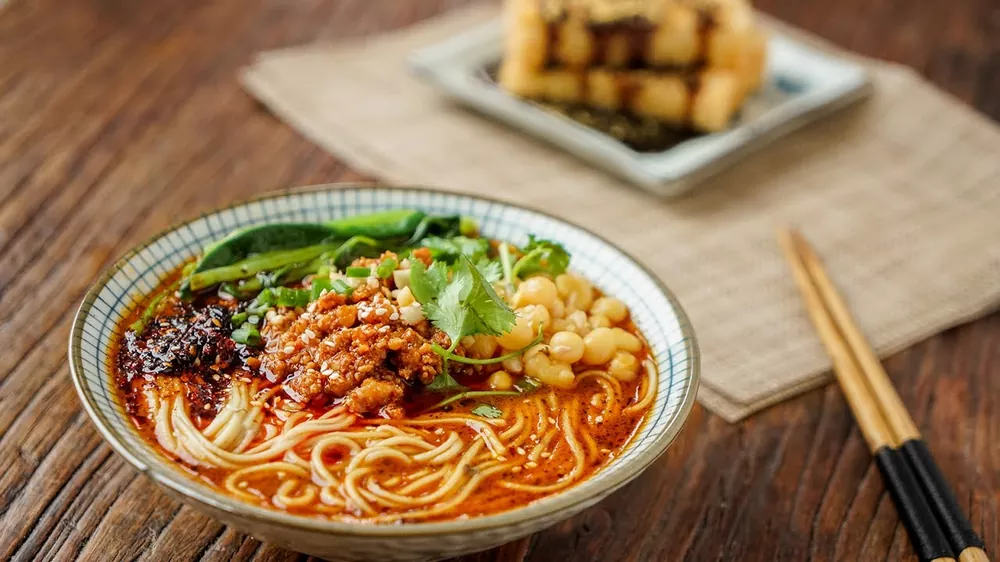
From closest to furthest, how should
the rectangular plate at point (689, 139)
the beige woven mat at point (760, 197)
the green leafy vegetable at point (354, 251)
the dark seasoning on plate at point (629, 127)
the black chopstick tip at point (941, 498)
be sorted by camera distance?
the black chopstick tip at point (941, 498) < the green leafy vegetable at point (354, 251) < the beige woven mat at point (760, 197) < the rectangular plate at point (689, 139) < the dark seasoning on plate at point (629, 127)

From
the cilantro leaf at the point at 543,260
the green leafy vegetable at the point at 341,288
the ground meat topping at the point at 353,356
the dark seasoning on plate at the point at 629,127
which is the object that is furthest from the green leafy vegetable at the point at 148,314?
the dark seasoning on plate at the point at 629,127

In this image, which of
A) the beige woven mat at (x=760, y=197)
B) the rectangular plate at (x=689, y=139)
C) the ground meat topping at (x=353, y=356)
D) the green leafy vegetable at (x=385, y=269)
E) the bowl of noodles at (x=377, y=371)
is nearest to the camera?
the bowl of noodles at (x=377, y=371)

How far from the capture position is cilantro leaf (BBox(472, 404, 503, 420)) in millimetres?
2420

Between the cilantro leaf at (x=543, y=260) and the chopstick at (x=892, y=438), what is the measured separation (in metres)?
1.01

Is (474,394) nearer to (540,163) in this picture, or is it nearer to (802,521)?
(802,521)

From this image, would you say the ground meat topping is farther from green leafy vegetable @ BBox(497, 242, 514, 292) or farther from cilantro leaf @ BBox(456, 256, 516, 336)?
green leafy vegetable @ BBox(497, 242, 514, 292)

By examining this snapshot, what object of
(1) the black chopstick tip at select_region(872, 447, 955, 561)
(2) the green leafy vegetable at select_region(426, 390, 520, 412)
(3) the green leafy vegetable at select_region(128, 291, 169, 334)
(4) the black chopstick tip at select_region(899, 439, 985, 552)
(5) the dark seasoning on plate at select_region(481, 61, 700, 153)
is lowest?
(1) the black chopstick tip at select_region(872, 447, 955, 561)

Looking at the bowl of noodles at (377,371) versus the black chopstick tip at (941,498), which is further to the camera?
the black chopstick tip at (941,498)

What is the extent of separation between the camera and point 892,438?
279 centimetres

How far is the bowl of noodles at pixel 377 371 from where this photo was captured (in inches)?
82.1

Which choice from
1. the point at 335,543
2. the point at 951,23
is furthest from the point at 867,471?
the point at 951,23

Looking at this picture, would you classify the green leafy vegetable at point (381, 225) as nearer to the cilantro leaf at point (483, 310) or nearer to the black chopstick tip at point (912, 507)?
the cilantro leaf at point (483, 310)

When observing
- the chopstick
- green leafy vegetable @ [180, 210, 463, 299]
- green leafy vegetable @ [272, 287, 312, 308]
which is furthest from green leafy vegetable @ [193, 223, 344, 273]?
the chopstick

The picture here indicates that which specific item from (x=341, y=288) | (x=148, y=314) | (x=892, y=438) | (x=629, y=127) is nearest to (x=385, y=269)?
(x=341, y=288)
